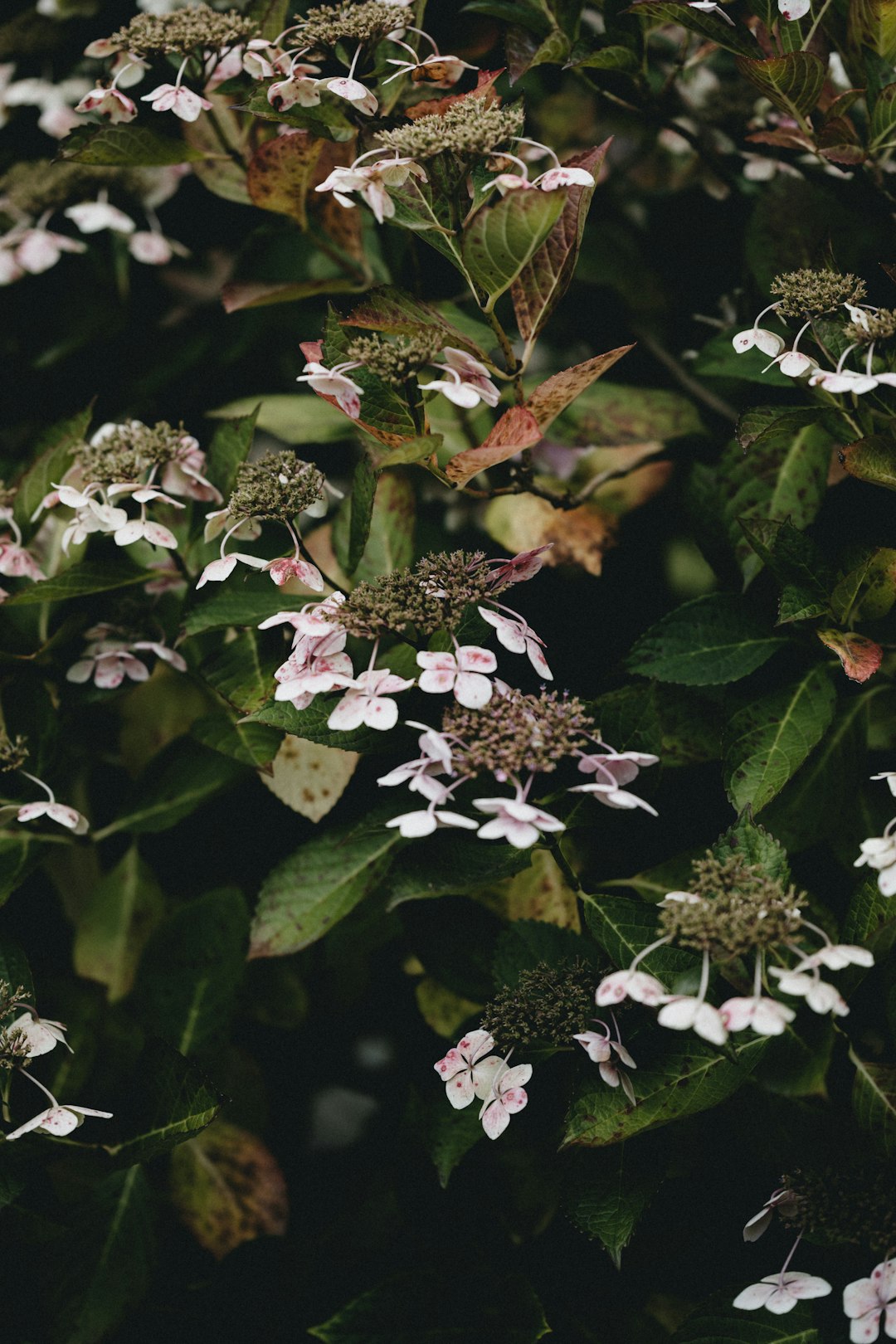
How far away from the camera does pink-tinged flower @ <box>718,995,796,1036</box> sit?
23.7 inches

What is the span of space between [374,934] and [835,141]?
2.78 ft

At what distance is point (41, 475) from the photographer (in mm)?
1110

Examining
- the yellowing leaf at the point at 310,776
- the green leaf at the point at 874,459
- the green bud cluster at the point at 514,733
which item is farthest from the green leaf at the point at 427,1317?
the green leaf at the point at 874,459

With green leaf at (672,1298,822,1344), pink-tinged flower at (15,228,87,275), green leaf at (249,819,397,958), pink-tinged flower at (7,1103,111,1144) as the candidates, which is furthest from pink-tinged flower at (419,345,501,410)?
pink-tinged flower at (15,228,87,275)

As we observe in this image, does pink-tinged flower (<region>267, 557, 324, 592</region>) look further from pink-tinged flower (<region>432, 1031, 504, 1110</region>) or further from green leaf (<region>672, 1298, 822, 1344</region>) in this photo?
green leaf (<region>672, 1298, 822, 1344</region>)

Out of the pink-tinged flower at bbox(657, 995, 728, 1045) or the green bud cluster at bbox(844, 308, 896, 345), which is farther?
the green bud cluster at bbox(844, 308, 896, 345)

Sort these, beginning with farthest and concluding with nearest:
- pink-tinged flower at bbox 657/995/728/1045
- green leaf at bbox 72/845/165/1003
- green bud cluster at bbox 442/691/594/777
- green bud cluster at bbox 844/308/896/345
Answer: green leaf at bbox 72/845/165/1003 → green bud cluster at bbox 844/308/896/345 → green bud cluster at bbox 442/691/594/777 → pink-tinged flower at bbox 657/995/728/1045

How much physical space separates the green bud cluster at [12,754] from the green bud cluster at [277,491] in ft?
0.98

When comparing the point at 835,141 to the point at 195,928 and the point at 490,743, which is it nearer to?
the point at 490,743

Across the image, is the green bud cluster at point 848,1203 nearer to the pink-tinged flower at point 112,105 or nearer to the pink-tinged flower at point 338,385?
the pink-tinged flower at point 338,385

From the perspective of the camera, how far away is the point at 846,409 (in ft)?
2.93

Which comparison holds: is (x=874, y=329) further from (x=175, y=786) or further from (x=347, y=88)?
(x=175, y=786)

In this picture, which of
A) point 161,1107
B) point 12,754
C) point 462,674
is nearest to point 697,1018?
point 462,674

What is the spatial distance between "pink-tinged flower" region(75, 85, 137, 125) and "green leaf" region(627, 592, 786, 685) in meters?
0.68
